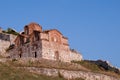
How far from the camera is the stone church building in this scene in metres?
75.0

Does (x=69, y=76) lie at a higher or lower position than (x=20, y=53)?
lower

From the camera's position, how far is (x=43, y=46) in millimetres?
74750

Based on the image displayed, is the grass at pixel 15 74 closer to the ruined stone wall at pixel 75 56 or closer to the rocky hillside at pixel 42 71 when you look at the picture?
the rocky hillside at pixel 42 71

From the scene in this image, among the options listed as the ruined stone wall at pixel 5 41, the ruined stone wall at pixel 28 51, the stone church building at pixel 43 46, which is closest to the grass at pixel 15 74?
the ruined stone wall at pixel 28 51

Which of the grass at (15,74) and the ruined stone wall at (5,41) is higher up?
the ruined stone wall at (5,41)

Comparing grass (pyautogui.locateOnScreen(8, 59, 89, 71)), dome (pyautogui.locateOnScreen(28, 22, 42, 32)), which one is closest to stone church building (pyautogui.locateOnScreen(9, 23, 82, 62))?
dome (pyautogui.locateOnScreen(28, 22, 42, 32))

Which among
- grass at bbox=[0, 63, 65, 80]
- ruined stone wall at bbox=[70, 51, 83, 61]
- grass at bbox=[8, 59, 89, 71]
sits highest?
ruined stone wall at bbox=[70, 51, 83, 61]

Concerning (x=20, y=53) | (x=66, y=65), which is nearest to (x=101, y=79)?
(x=66, y=65)

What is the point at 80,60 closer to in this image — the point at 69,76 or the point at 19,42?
the point at 19,42

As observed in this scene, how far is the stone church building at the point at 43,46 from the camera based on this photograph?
7500 centimetres

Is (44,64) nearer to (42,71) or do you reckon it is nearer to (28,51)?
(42,71)

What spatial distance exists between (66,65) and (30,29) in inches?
716

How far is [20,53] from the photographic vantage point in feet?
260

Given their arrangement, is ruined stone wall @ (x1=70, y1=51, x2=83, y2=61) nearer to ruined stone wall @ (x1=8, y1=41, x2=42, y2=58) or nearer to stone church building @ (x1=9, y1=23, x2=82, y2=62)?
stone church building @ (x1=9, y1=23, x2=82, y2=62)
